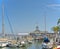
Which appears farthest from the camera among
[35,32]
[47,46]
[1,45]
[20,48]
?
[35,32]

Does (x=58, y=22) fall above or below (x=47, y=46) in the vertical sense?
above

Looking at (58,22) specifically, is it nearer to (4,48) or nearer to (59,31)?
(59,31)

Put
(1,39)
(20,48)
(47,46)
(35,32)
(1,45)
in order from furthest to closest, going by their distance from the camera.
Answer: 1. (35,32)
2. (1,39)
3. (1,45)
4. (20,48)
5. (47,46)

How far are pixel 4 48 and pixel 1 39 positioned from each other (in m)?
7.75

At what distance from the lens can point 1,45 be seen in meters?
33.0

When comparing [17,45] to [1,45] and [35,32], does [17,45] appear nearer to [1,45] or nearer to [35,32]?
[1,45]

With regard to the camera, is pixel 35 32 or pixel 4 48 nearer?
pixel 4 48

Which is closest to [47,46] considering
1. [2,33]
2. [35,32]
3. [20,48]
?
[20,48]

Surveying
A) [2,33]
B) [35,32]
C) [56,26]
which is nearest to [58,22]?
[56,26]

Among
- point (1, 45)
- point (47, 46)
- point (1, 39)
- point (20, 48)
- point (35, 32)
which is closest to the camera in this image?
point (47, 46)

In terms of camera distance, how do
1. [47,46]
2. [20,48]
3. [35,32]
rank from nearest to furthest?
[47,46] → [20,48] → [35,32]

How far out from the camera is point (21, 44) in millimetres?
33188

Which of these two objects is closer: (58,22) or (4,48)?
(4,48)

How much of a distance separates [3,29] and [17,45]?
348 cm
